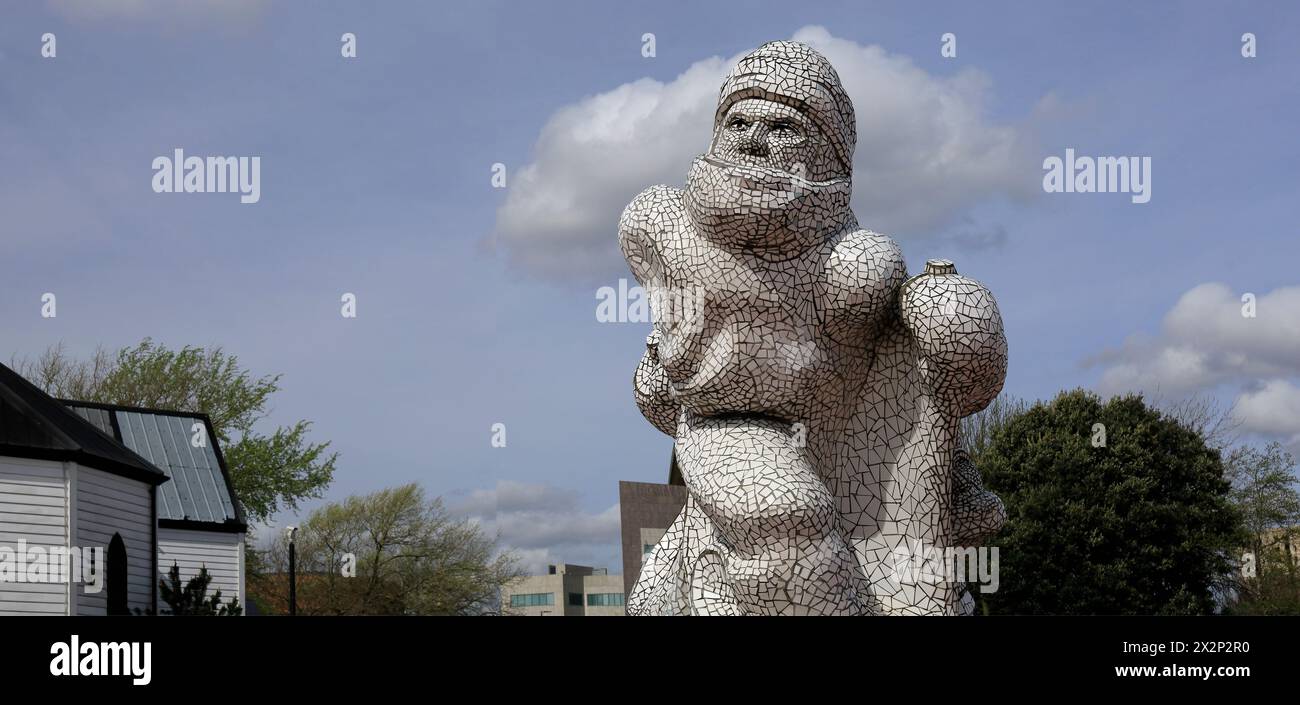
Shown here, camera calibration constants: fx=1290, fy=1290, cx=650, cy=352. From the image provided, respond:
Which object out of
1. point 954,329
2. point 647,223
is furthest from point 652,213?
point 954,329

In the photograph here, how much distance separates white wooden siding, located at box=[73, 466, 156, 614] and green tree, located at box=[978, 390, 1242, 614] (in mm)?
15333

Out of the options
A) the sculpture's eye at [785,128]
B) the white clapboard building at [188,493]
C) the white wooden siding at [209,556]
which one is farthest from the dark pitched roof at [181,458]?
the sculpture's eye at [785,128]

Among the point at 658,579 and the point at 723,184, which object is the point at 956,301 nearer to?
the point at 723,184

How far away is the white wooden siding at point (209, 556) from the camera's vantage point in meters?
25.8

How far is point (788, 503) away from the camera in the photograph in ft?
23.9

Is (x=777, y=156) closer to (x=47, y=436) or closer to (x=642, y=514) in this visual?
(x=47, y=436)

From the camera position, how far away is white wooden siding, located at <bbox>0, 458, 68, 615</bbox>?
1897cm

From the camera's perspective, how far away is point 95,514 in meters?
20.8

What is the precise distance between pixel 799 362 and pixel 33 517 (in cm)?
1560

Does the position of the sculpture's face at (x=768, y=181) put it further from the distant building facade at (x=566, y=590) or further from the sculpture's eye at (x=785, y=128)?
the distant building facade at (x=566, y=590)
